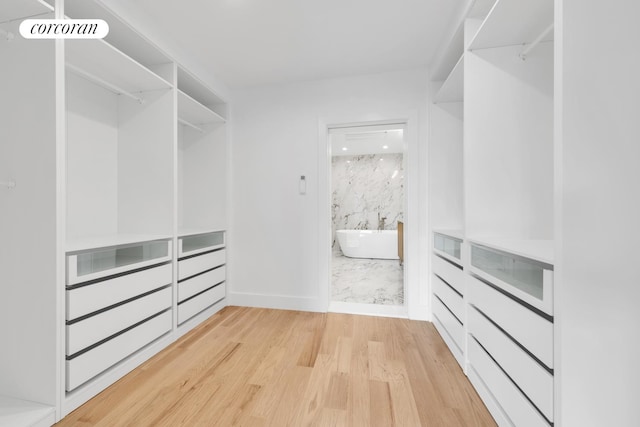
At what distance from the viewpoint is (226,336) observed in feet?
7.22

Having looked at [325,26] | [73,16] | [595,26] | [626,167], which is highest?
[325,26]

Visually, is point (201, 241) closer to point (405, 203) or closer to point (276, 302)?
point (276, 302)

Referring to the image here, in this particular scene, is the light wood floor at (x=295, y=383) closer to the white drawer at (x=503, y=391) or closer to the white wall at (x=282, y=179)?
the white drawer at (x=503, y=391)

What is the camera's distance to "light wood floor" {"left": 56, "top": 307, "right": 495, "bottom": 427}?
4.35 ft

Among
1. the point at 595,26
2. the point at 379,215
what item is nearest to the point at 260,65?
the point at 595,26

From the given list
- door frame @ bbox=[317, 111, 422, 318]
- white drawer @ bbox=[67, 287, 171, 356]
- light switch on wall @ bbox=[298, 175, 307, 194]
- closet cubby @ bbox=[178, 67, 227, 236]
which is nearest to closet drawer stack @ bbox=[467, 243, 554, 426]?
door frame @ bbox=[317, 111, 422, 318]

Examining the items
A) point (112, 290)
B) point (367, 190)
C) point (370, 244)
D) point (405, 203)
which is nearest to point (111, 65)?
point (112, 290)

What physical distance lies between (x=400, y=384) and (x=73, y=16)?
122 inches

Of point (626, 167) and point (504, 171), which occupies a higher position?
point (504, 171)

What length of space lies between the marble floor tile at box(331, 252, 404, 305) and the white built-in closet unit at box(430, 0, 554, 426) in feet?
4.22

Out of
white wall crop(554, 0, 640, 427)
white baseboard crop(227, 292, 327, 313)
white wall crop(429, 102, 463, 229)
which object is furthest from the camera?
white baseboard crop(227, 292, 327, 313)

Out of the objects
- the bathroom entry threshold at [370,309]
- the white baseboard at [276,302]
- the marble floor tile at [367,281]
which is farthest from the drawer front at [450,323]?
the white baseboard at [276,302]
